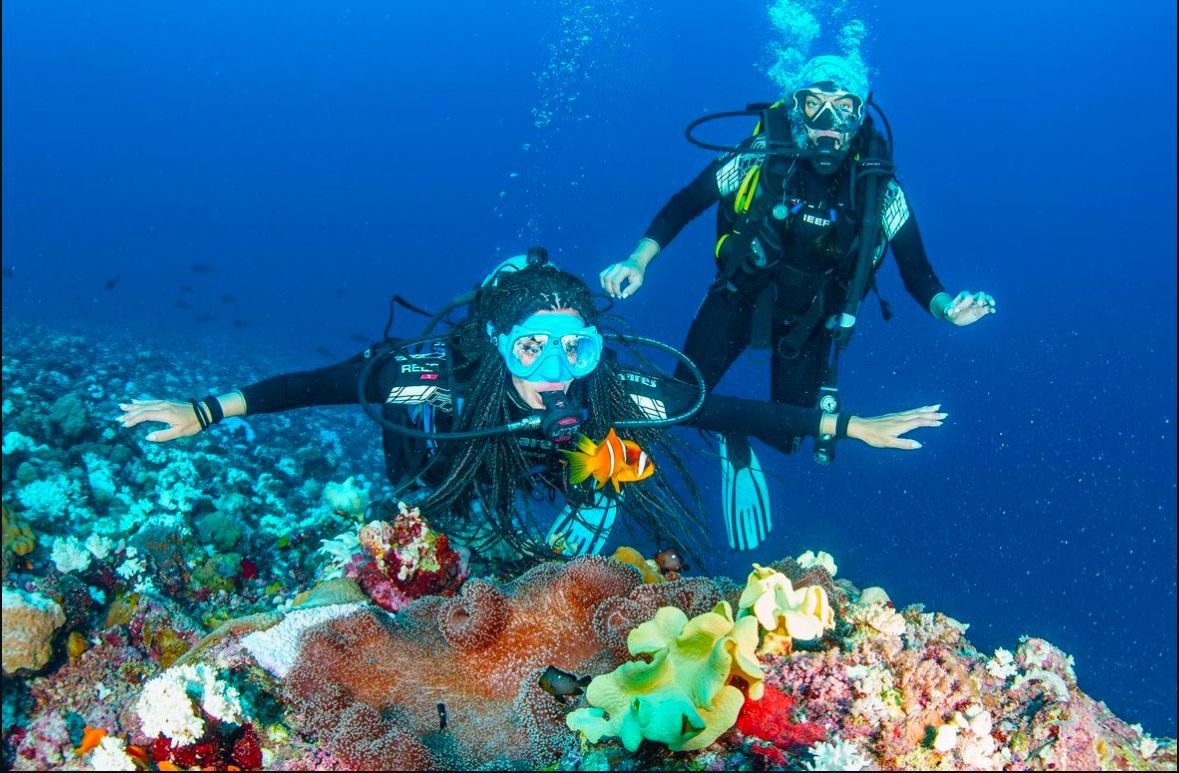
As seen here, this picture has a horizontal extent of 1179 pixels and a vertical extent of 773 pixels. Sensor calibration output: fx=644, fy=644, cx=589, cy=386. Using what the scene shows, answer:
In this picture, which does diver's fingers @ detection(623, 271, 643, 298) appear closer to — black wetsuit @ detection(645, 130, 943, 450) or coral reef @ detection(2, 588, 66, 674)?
black wetsuit @ detection(645, 130, 943, 450)

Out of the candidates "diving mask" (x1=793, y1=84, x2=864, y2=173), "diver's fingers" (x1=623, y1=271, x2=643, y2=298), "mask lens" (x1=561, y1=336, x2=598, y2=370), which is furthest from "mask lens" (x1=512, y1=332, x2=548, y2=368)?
"diving mask" (x1=793, y1=84, x2=864, y2=173)

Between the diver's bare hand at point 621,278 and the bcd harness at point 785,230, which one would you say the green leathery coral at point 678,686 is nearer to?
the diver's bare hand at point 621,278

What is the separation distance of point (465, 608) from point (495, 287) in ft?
8.15

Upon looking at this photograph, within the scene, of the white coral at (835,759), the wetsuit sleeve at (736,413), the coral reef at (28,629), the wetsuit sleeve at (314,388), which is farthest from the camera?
the wetsuit sleeve at (736,413)

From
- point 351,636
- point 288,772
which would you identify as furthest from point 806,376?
point 288,772

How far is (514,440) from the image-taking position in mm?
4695

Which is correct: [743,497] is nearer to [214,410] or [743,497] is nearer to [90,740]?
[214,410]

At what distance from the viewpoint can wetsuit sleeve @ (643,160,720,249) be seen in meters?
6.74

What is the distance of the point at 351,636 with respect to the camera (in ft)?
9.37

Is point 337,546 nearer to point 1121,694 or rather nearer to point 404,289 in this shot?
point 1121,694

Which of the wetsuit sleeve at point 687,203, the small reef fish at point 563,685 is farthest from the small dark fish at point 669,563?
the wetsuit sleeve at point 687,203

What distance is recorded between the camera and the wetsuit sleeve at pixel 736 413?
16.3ft

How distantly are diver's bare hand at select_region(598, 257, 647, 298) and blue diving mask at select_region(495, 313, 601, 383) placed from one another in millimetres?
1256

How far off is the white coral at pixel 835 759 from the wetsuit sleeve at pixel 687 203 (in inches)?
210
